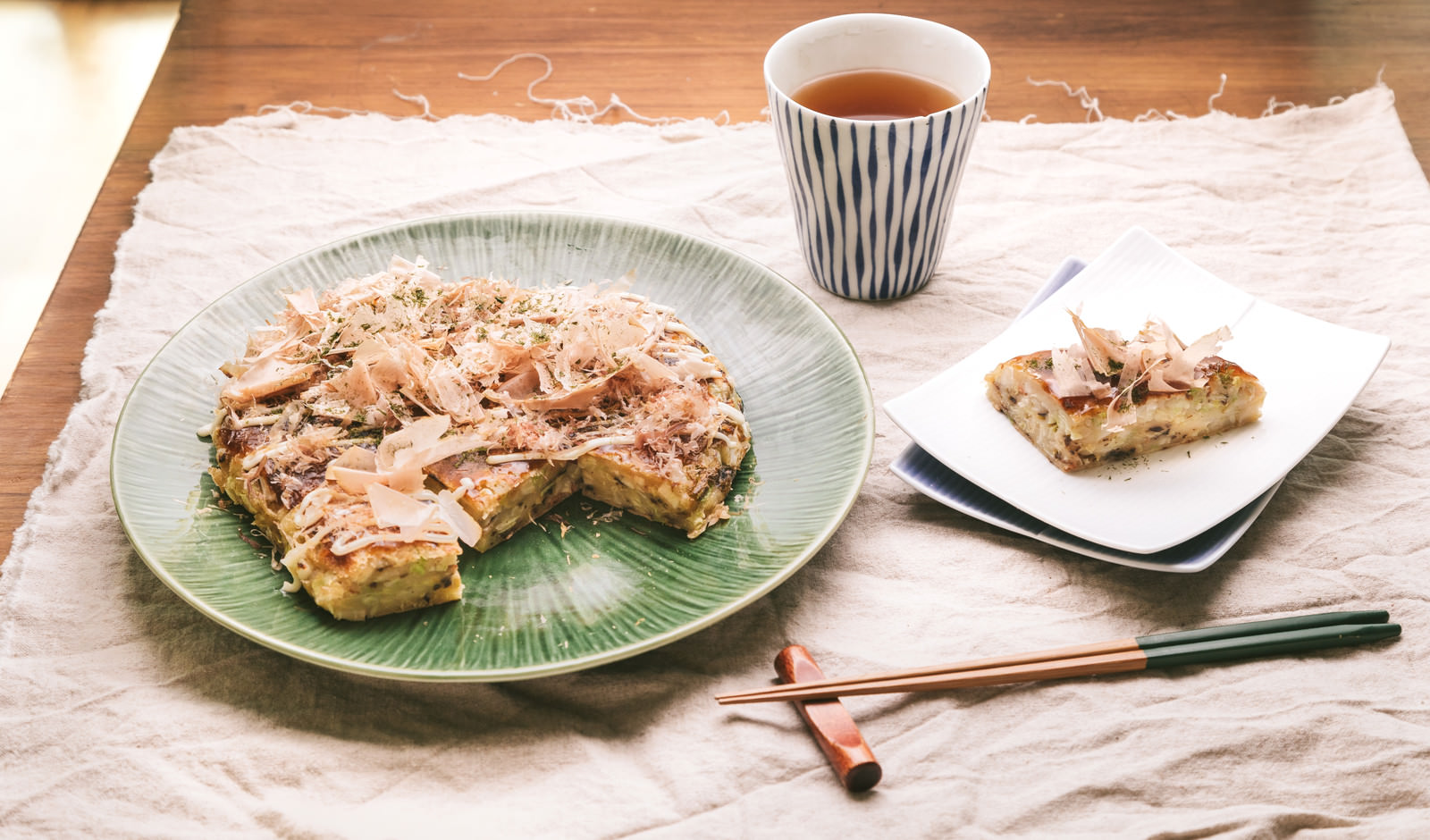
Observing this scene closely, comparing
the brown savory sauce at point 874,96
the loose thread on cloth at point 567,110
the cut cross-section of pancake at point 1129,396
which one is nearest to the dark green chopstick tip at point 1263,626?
the cut cross-section of pancake at point 1129,396

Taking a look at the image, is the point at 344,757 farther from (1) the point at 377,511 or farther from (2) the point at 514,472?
(2) the point at 514,472

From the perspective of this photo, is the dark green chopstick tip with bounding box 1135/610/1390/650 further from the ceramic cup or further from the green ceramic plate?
the ceramic cup

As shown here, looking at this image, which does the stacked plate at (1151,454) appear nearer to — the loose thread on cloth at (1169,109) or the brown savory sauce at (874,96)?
the brown savory sauce at (874,96)

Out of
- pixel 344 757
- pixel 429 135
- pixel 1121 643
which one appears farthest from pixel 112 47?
pixel 1121 643

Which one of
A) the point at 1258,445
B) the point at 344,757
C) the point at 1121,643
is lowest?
the point at 344,757

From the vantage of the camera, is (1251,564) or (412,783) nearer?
(412,783)

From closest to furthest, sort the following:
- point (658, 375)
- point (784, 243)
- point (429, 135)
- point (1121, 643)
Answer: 1. point (1121, 643)
2. point (658, 375)
3. point (784, 243)
4. point (429, 135)
